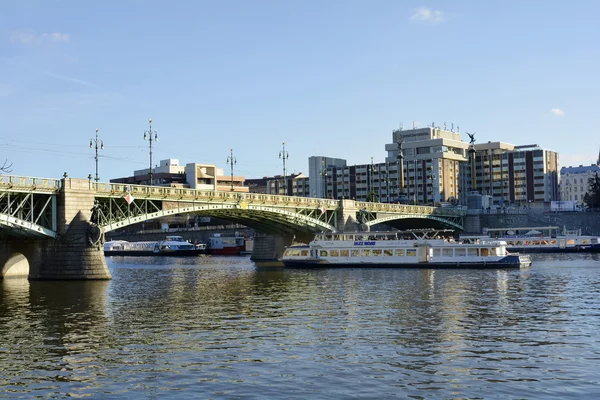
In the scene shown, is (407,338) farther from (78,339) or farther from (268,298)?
(268,298)

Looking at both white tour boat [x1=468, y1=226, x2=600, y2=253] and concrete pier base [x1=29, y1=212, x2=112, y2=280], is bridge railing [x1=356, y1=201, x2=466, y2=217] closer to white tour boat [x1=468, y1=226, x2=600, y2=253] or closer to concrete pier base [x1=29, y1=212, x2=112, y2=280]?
white tour boat [x1=468, y1=226, x2=600, y2=253]

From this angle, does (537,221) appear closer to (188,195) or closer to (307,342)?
(188,195)

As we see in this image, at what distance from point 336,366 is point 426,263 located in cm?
6542

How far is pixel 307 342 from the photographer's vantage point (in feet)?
116

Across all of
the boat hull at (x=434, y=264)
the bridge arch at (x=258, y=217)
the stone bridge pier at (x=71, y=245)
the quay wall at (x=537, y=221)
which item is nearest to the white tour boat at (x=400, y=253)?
the boat hull at (x=434, y=264)

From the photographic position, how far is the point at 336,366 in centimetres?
2967

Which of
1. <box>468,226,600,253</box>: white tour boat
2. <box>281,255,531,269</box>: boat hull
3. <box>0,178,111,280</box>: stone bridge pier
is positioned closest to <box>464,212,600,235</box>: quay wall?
<box>468,226,600,253</box>: white tour boat

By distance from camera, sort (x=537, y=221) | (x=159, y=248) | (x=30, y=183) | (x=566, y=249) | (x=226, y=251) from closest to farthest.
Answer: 1. (x=30, y=183)
2. (x=566, y=249)
3. (x=537, y=221)
4. (x=159, y=248)
5. (x=226, y=251)

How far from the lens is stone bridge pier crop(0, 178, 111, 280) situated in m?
73.4

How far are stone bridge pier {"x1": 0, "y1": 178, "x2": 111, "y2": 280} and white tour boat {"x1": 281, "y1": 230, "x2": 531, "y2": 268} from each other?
33017 millimetres

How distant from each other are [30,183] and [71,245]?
7.04m

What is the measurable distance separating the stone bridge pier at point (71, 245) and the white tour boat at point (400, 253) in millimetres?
33017

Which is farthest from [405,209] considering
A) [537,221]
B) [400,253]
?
[537,221]

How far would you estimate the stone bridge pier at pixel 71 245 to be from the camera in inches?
2891
